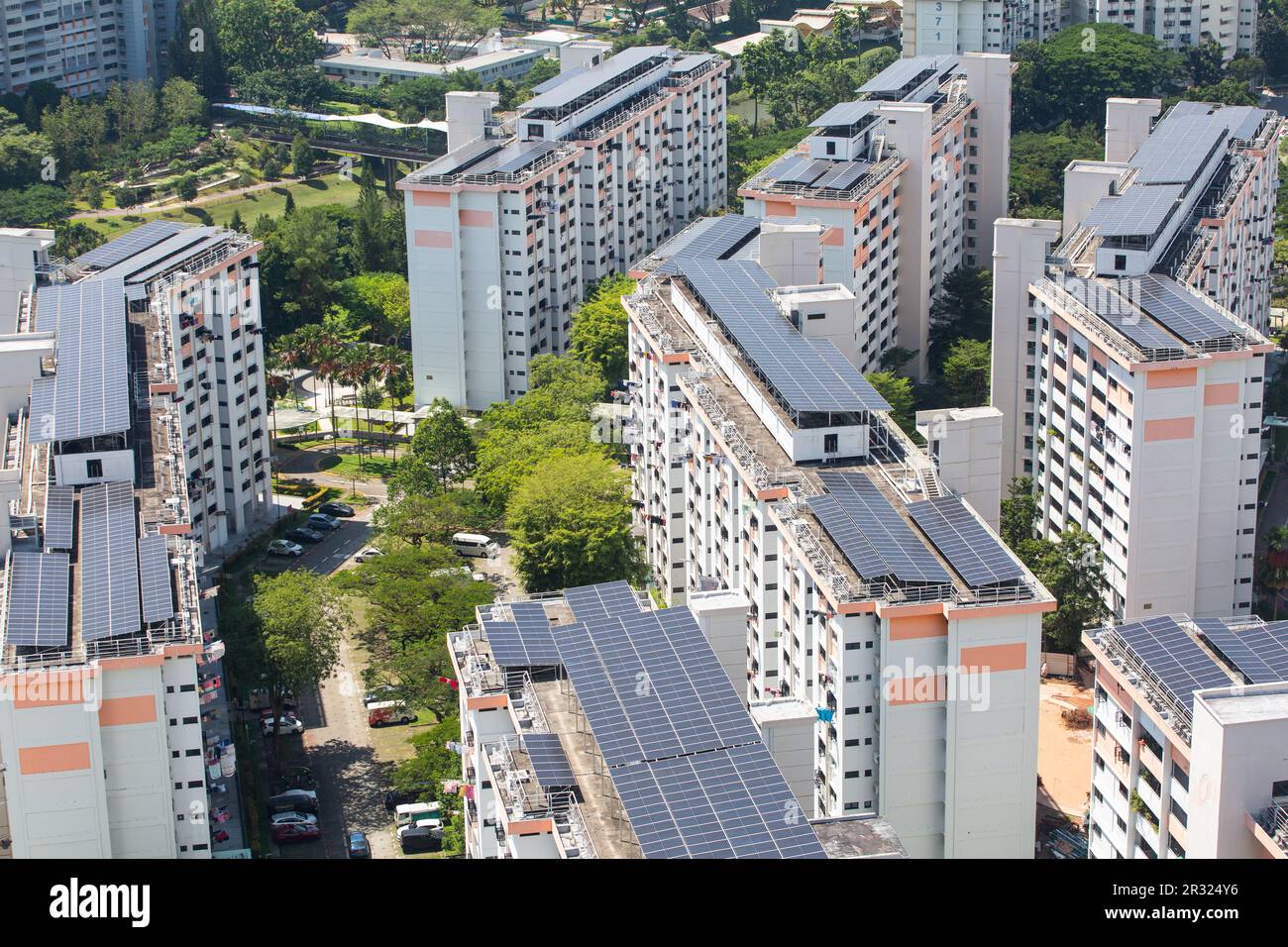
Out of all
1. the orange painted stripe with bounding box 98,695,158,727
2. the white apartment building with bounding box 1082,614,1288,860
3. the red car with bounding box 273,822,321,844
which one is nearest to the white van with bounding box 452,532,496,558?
the red car with bounding box 273,822,321,844

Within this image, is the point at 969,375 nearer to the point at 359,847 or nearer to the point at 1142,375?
the point at 1142,375

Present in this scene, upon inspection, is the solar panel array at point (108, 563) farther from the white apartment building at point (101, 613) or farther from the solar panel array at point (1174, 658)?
the solar panel array at point (1174, 658)

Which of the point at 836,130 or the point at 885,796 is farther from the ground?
the point at 836,130

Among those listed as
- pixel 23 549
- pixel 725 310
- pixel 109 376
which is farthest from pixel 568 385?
pixel 23 549

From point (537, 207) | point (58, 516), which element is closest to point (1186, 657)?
point (58, 516)

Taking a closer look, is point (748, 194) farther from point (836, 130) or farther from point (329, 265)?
point (329, 265)
